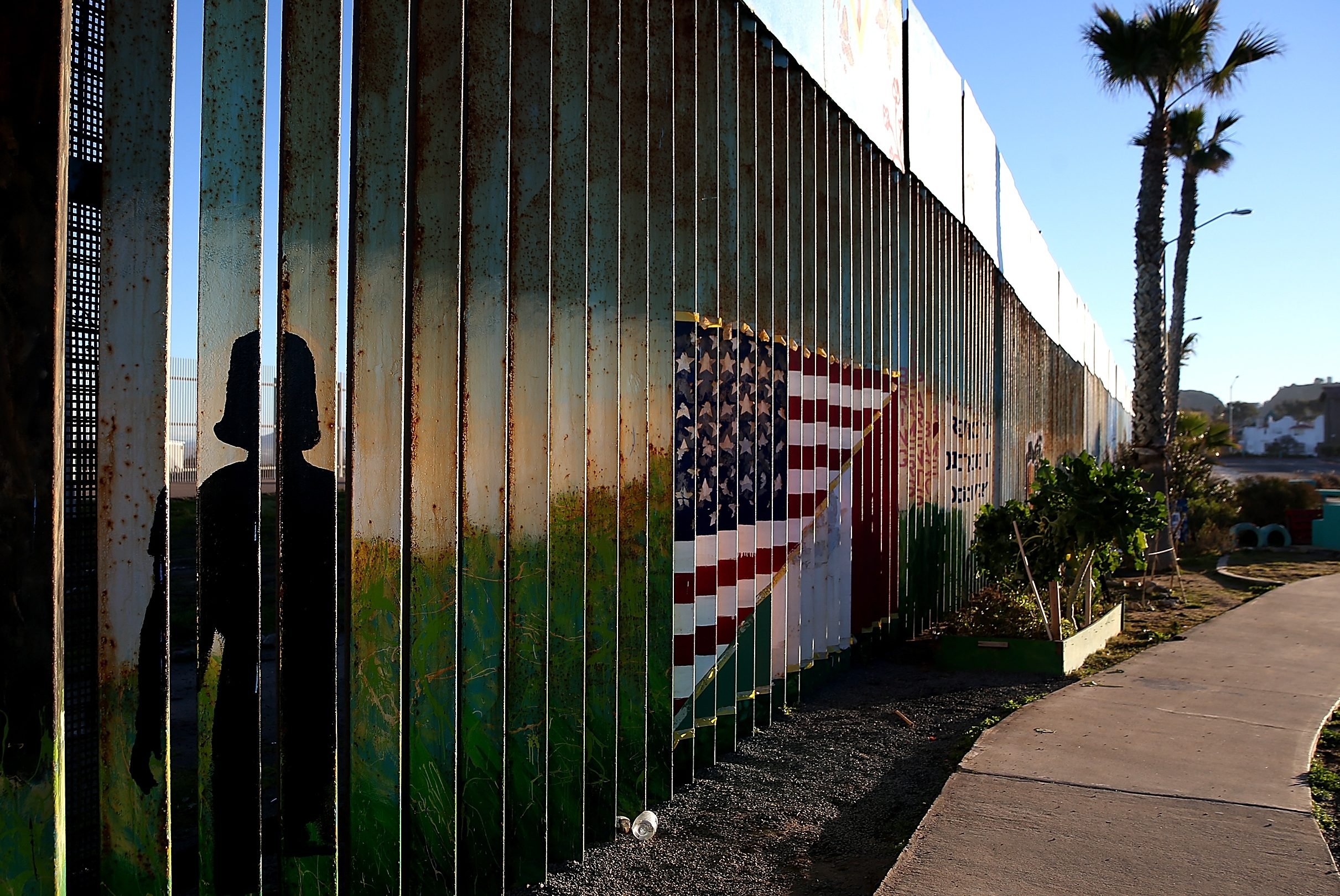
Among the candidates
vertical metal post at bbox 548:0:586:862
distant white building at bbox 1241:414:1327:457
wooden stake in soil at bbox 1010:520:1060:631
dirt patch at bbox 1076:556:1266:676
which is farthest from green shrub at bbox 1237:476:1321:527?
distant white building at bbox 1241:414:1327:457

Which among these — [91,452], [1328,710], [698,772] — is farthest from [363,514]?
[1328,710]

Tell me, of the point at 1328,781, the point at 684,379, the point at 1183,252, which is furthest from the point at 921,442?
the point at 1183,252

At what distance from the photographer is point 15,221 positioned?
84.4 inches

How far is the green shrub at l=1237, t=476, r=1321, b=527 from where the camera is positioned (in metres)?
21.2

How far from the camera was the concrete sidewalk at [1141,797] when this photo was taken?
11.5ft

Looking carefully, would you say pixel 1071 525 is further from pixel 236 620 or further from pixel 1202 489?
pixel 1202 489

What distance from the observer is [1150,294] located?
1742 centimetres

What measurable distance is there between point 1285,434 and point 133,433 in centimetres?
13267

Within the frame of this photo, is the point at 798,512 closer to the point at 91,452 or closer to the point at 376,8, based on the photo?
the point at 376,8

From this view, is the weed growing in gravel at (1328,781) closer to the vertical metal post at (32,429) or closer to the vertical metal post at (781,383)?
the vertical metal post at (781,383)

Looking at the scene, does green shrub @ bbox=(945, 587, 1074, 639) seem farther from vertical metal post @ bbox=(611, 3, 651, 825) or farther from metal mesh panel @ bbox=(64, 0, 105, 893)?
metal mesh panel @ bbox=(64, 0, 105, 893)

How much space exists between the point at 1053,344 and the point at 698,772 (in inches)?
681

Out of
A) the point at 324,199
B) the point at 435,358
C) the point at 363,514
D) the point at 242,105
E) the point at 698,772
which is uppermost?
the point at 242,105

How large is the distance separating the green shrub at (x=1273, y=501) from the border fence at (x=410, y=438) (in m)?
18.7
